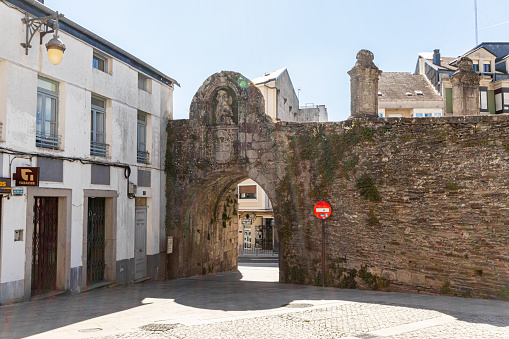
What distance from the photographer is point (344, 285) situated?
43.4 ft

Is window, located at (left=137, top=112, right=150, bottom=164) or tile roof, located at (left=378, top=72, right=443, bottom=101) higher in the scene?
tile roof, located at (left=378, top=72, right=443, bottom=101)

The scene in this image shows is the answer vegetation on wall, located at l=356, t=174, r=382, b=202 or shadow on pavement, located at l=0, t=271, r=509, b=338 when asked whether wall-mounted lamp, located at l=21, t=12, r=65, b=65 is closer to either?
shadow on pavement, located at l=0, t=271, r=509, b=338

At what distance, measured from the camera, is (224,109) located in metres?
15.3

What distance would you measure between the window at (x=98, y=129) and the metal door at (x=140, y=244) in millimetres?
2536

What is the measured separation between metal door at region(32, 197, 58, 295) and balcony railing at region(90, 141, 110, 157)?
1788mm

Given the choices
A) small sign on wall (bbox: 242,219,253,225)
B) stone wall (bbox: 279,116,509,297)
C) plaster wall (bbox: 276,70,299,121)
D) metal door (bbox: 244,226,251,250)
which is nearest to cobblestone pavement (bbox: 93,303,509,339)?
stone wall (bbox: 279,116,509,297)

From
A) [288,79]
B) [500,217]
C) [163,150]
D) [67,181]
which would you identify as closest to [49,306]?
[67,181]

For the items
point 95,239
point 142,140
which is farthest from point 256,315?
point 142,140

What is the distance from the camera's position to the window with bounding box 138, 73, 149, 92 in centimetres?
1523

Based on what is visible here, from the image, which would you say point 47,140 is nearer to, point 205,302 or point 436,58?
point 205,302

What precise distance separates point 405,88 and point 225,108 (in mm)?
20972

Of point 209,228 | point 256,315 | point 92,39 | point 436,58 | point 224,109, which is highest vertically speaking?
point 436,58

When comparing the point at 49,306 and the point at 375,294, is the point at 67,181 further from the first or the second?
the point at 375,294

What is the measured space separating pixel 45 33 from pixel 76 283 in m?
5.81
